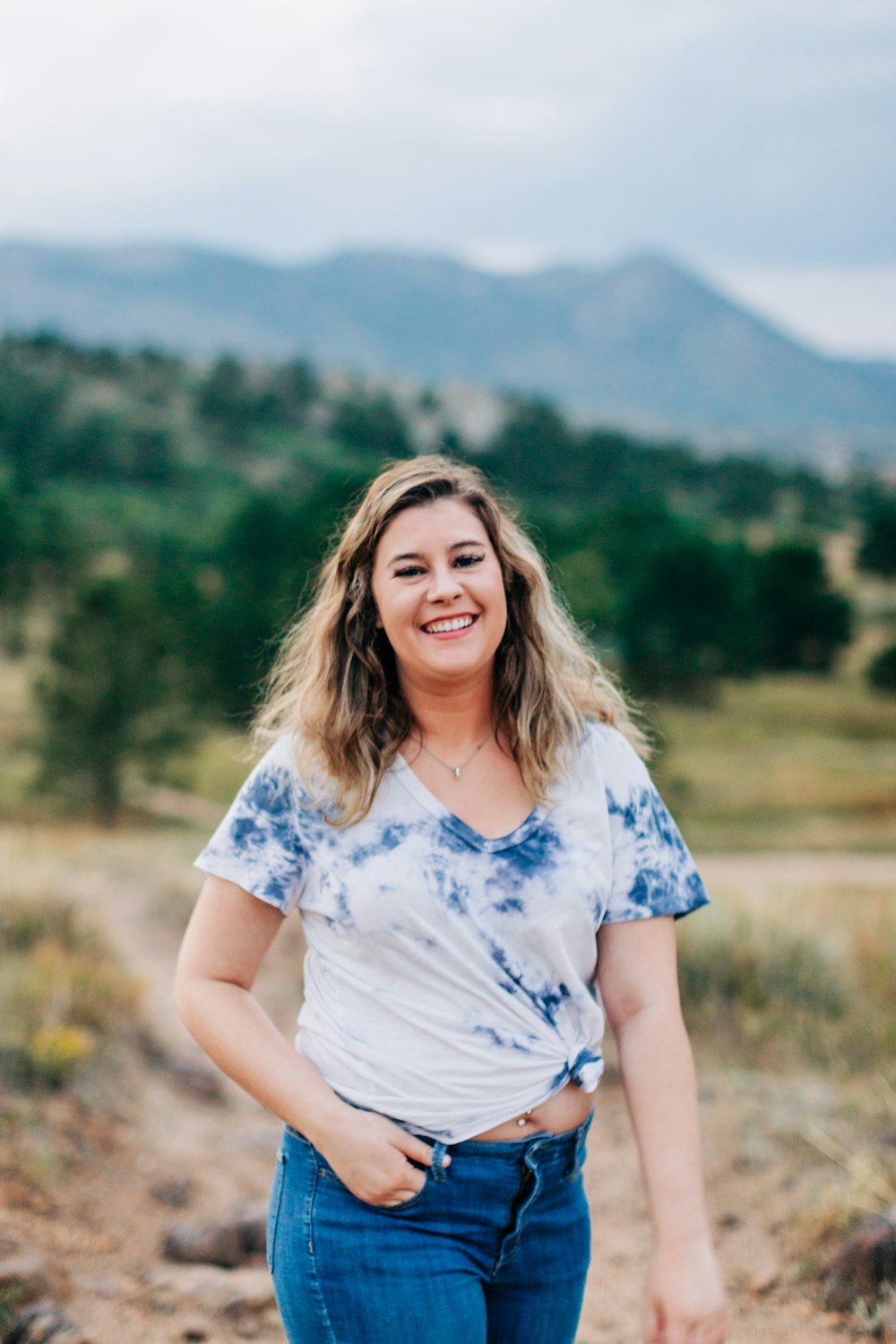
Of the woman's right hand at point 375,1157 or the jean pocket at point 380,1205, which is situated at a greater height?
the woman's right hand at point 375,1157

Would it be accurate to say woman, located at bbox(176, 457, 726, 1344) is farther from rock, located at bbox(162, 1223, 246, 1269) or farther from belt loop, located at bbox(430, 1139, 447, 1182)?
rock, located at bbox(162, 1223, 246, 1269)

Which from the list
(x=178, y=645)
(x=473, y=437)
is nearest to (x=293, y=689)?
(x=178, y=645)

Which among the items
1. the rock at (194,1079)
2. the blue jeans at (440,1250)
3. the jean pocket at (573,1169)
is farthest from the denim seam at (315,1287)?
the rock at (194,1079)

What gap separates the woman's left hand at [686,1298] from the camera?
1580 millimetres

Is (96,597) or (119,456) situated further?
(119,456)

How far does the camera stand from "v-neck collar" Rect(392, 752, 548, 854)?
1.67 m

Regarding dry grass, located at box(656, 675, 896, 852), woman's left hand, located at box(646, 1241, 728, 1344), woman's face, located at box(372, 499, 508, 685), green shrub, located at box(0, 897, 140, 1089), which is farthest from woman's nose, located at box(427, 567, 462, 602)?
dry grass, located at box(656, 675, 896, 852)

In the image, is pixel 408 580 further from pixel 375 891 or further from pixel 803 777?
pixel 803 777

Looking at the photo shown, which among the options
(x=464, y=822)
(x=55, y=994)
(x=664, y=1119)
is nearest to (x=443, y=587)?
(x=464, y=822)

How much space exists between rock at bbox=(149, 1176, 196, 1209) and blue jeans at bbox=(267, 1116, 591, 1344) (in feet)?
8.23

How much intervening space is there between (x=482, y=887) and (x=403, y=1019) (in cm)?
21

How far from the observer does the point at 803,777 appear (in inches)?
1196

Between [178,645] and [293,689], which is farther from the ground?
[293,689]

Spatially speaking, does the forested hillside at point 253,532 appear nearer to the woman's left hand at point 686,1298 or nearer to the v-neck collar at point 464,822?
the v-neck collar at point 464,822
